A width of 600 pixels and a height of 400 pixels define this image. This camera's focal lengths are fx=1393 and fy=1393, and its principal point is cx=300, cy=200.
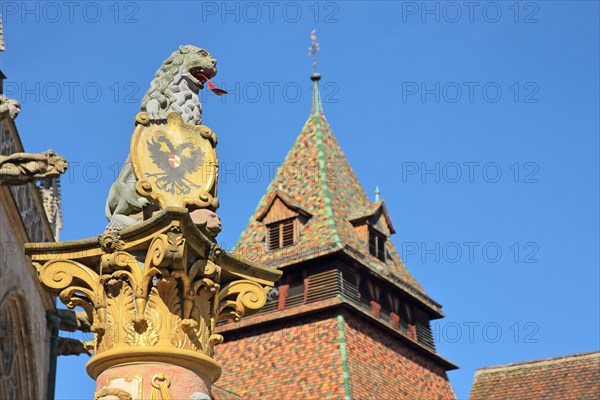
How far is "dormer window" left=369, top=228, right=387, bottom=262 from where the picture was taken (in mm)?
37531

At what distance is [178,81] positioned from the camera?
694 centimetres

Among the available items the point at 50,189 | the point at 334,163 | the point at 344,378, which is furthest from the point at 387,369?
the point at 50,189

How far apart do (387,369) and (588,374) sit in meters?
7.09

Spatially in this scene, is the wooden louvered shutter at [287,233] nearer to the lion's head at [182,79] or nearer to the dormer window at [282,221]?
the dormer window at [282,221]

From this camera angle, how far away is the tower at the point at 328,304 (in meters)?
34.1

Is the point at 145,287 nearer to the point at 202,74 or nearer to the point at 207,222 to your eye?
the point at 207,222

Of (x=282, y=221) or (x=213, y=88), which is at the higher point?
(x=282, y=221)

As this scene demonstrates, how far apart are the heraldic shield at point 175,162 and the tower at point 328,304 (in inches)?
1003

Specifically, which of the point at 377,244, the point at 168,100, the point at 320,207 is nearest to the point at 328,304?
the point at 320,207

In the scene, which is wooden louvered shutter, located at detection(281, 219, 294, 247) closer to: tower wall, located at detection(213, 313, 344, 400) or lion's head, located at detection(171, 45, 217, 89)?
tower wall, located at detection(213, 313, 344, 400)

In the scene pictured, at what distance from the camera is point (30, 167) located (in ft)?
33.9

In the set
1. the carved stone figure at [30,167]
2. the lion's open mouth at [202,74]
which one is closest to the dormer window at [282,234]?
the carved stone figure at [30,167]

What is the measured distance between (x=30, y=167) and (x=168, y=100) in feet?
12.2

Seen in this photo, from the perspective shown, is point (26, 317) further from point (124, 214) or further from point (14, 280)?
point (124, 214)
